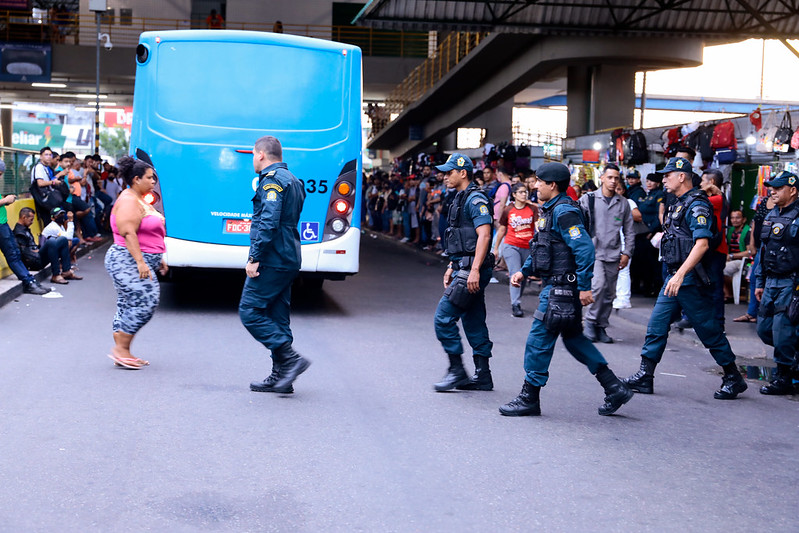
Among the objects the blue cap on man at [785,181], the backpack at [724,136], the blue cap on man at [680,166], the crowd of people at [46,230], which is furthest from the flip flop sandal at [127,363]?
the backpack at [724,136]

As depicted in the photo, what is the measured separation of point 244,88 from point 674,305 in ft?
18.0

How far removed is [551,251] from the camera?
6.61 meters

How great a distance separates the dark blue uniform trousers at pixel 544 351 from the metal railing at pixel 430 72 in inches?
729

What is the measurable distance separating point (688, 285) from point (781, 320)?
943 mm

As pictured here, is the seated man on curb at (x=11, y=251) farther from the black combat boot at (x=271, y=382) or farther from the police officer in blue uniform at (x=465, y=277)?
the police officer in blue uniform at (x=465, y=277)

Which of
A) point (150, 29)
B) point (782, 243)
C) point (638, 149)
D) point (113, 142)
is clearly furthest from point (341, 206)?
point (113, 142)

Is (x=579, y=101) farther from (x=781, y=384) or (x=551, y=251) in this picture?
(x=551, y=251)

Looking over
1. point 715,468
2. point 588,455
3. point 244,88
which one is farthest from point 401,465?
point 244,88

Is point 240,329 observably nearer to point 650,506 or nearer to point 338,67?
point 338,67

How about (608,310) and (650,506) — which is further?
(608,310)

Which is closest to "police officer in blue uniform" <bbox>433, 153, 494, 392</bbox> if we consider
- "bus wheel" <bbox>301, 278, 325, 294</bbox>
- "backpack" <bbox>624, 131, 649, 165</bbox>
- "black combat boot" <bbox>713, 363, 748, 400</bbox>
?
"black combat boot" <bbox>713, 363, 748, 400</bbox>

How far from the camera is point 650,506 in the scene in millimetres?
4723

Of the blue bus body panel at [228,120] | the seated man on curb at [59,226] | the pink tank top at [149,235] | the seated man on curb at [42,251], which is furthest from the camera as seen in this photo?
the seated man on curb at [59,226]

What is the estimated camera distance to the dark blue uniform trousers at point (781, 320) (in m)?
7.64
